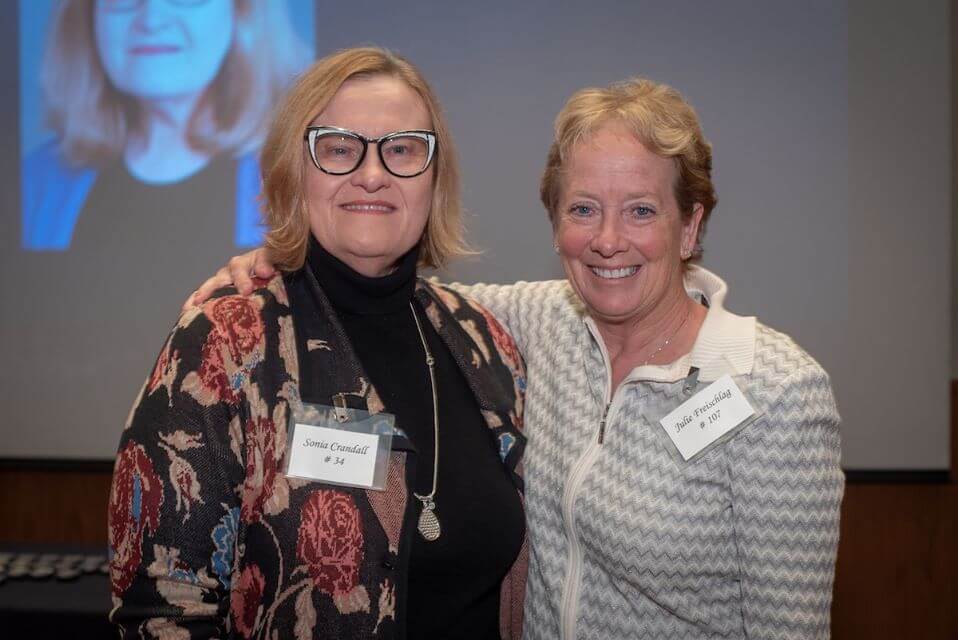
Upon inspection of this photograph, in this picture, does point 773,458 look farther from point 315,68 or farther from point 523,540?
point 315,68

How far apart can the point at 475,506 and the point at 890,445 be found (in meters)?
2.79

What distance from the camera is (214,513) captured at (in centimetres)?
151

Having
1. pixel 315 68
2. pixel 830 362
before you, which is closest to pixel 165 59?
pixel 315 68

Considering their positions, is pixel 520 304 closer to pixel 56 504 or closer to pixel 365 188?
pixel 365 188

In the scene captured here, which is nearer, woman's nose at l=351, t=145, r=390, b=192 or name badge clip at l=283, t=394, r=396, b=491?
name badge clip at l=283, t=394, r=396, b=491

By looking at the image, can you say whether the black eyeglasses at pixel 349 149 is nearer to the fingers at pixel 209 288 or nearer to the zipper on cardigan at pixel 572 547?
the fingers at pixel 209 288

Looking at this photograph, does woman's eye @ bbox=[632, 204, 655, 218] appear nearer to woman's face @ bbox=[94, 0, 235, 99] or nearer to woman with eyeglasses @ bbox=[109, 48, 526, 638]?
woman with eyeglasses @ bbox=[109, 48, 526, 638]

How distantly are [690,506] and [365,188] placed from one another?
0.89 meters

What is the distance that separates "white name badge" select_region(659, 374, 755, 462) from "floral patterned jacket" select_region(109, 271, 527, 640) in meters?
0.52

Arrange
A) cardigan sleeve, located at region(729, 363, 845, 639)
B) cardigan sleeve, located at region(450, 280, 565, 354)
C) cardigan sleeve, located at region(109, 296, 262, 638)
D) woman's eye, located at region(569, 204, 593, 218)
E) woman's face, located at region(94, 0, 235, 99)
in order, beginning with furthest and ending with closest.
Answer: woman's face, located at region(94, 0, 235, 99)
cardigan sleeve, located at region(450, 280, 565, 354)
woman's eye, located at region(569, 204, 593, 218)
cardigan sleeve, located at region(729, 363, 845, 639)
cardigan sleeve, located at region(109, 296, 262, 638)

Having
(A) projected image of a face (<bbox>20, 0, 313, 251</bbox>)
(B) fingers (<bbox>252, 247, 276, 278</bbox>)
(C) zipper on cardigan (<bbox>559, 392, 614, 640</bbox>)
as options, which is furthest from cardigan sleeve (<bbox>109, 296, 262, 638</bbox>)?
(A) projected image of a face (<bbox>20, 0, 313, 251</bbox>)

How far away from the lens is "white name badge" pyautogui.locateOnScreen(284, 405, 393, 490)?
160 centimetres

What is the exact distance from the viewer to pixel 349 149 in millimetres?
1762

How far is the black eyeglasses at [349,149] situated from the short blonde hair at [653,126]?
32 centimetres
